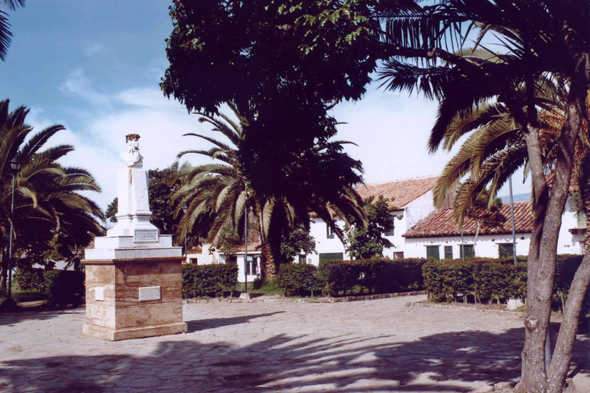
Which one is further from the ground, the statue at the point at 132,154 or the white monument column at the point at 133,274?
the statue at the point at 132,154

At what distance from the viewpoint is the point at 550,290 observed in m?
5.86

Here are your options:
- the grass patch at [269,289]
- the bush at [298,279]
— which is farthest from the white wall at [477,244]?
the grass patch at [269,289]

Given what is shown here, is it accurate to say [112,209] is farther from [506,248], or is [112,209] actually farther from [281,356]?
[281,356]

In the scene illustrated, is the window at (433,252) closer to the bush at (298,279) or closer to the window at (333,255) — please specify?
the window at (333,255)

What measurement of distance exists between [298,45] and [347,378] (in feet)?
14.1

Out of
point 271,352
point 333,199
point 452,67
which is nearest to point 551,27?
point 452,67

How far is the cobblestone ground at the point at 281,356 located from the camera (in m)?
7.29

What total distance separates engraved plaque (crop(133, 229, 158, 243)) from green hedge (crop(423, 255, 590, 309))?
9690 mm

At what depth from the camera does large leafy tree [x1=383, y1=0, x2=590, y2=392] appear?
5.77m

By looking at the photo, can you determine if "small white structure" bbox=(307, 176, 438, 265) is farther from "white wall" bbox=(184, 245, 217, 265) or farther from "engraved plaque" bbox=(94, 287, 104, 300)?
"engraved plaque" bbox=(94, 287, 104, 300)

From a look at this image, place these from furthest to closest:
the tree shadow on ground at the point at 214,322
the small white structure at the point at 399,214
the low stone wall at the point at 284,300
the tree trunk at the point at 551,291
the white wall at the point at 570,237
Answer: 1. the small white structure at the point at 399,214
2. the white wall at the point at 570,237
3. the low stone wall at the point at 284,300
4. the tree shadow on ground at the point at 214,322
5. the tree trunk at the point at 551,291

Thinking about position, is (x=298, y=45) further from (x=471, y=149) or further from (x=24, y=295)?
(x=24, y=295)

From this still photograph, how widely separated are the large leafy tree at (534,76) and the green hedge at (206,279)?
1615 cm

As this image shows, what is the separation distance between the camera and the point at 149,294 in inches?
463
